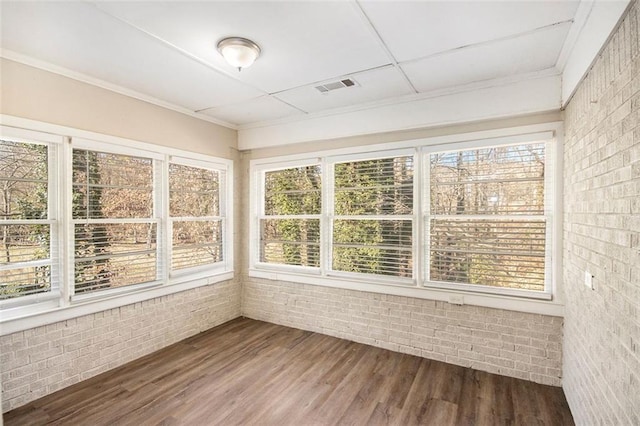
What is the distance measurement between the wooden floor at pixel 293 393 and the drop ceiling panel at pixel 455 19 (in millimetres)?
2876

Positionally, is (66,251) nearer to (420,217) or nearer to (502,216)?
(420,217)

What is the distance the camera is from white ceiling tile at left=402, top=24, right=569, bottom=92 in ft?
7.66

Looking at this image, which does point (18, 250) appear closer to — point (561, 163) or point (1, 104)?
point (1, 104)

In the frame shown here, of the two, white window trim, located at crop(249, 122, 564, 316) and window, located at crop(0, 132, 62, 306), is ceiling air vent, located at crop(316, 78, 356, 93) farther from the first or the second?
window, located at crop(0, 132, 62, 306)

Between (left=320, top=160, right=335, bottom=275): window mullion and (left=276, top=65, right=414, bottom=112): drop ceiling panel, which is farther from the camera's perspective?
(left=320, top=160, right=335, bottom=275): window mullion

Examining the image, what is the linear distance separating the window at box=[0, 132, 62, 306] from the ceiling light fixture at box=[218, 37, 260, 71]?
1755 mm

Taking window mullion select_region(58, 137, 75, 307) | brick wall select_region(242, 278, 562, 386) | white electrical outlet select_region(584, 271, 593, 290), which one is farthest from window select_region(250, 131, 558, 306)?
window mullion select_region(58, 137, 75, 307)

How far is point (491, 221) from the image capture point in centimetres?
315

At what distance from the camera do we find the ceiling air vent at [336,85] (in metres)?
3.05

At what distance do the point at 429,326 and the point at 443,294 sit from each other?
1.29 ft

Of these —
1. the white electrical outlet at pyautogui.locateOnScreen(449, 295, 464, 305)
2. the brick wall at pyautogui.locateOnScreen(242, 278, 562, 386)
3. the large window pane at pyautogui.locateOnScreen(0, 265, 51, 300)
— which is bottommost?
the brick wall at pyautogui.locateOnScreen(242, 278, 562, 386)

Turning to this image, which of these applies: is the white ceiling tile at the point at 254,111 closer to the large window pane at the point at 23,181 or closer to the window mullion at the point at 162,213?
the window mullion at the point at 162,213

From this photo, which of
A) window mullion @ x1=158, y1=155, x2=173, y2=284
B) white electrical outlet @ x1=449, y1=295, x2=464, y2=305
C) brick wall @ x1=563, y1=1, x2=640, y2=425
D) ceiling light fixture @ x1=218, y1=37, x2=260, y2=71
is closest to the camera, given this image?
brick wall @ x1=563, y1=1, x2=640, y2=425

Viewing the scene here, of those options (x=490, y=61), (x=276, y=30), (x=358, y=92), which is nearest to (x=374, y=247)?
(x=358, y=92)
